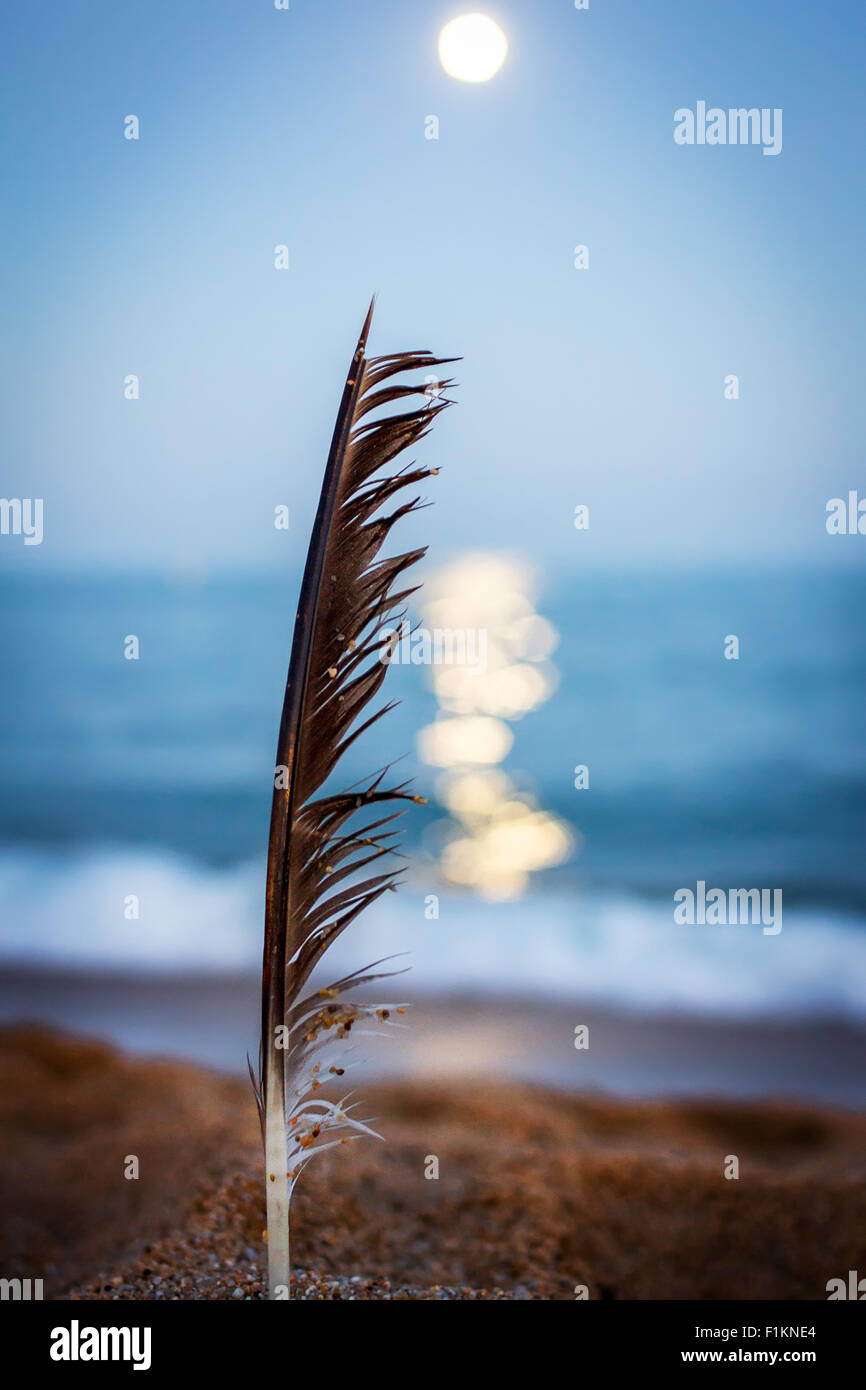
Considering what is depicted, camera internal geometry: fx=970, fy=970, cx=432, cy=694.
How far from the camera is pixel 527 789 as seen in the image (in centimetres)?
325

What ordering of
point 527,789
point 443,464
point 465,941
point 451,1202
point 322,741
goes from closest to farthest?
point 322,741, point 451,1202, point 443,464, point 465,941, point 527,789

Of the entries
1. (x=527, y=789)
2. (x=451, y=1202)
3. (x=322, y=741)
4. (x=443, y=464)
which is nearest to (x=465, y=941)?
(x=527, y=789)

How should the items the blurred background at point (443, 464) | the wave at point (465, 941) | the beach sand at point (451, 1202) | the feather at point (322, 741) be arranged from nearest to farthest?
1. the feather at point (322, 741)
2. the beach sand at point (451, 1202)
3. the blurred background at point (443, 464)
4. the wave at point (465, 941)

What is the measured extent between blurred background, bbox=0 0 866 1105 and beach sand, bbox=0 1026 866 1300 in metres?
0.20

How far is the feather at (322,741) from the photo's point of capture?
4.15ft

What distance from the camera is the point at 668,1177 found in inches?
74.6

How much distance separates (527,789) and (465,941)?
72cm

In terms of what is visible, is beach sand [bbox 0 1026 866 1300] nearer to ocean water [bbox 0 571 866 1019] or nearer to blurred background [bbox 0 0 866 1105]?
blurred background [bbox 0 0 866 1105]

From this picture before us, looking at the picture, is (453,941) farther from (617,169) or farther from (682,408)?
(617,169)

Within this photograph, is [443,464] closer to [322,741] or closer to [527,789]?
[322,741]

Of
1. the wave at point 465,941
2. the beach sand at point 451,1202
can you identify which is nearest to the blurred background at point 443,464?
the wave at point 465,941

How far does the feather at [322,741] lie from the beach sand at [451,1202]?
0.38m

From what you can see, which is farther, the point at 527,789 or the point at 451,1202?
the point at 527,789

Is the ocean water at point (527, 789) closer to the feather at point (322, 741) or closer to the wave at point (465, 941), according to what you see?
the wave at point (465, 941)
